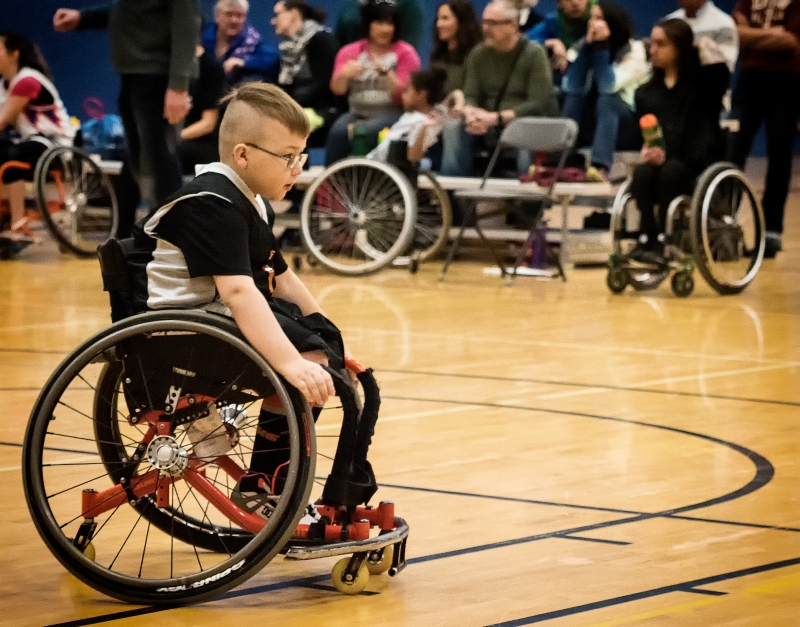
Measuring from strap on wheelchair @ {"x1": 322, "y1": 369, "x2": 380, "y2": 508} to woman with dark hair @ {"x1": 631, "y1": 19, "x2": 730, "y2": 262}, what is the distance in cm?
471

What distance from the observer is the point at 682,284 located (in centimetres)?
721

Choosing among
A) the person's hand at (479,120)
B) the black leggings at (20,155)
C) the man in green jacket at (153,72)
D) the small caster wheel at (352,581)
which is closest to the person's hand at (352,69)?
the person's hand at (479,120)

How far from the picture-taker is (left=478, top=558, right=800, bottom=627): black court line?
2.51 meters

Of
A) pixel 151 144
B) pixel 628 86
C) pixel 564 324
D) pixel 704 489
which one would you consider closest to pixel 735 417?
pixel 704 489

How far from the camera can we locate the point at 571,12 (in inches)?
349

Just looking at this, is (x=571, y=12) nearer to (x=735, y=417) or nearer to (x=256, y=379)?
(x=735, y=417)

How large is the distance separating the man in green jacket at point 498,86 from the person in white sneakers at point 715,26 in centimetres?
77

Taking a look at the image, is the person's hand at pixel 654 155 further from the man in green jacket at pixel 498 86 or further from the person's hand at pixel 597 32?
the person's hand at pixel 597 32

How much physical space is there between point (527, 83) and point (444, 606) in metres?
6.02

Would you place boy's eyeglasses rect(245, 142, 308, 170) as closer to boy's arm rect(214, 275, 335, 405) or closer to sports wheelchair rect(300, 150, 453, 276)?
boy's arm rect(214, 275, 335, 405)

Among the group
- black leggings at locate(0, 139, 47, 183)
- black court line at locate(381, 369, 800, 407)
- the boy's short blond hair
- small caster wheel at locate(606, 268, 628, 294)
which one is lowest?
small caster wheel at locate(606, 268, 628, 294)

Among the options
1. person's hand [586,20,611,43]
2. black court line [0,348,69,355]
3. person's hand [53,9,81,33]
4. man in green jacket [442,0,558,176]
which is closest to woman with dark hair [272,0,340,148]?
man in green jacket [442,0,558,176]

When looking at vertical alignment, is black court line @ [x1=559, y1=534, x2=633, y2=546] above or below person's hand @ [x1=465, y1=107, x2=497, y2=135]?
above

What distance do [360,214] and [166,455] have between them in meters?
5.51
